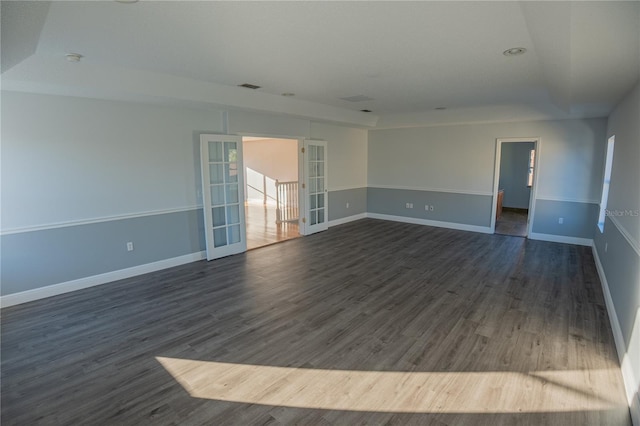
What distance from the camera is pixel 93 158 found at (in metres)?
4.16

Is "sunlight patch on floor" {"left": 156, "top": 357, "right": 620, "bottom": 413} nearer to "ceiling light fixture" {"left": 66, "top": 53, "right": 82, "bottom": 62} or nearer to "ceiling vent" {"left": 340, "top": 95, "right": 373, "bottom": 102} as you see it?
"ceiling light fixture" {"left": 66, "top": 53, "right": 82, "bottom": 62}

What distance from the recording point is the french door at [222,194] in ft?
16.9

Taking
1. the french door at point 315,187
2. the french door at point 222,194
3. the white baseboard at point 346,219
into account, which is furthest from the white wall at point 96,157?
the white baseboard at point 346,219

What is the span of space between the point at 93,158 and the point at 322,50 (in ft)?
10.6

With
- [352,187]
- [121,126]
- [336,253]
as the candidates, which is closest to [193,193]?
[121,126]

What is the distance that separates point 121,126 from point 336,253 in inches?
148

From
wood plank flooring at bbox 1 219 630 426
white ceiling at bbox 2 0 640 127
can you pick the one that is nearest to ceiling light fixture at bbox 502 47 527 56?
white ceiling at bbox 2 0 640 127

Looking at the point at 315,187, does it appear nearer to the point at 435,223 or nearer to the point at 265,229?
the point at 265,229

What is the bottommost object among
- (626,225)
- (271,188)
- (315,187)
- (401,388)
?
(401,388)

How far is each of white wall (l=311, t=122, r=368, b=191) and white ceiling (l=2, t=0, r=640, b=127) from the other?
2379mm

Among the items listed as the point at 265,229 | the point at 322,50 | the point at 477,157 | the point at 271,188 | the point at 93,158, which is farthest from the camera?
the point at 271,188

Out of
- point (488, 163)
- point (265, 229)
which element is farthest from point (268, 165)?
point (488, 163)

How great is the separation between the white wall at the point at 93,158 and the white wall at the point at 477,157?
15.3 ft

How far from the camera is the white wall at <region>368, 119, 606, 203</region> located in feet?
19.3
